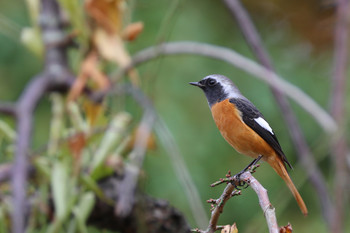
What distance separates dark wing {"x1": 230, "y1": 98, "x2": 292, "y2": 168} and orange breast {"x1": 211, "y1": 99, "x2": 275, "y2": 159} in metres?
0.01

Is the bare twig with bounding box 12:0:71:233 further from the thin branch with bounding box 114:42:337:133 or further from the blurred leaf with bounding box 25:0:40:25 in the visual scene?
the thin branch with bounding box 114:42:337:133

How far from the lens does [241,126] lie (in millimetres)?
1199

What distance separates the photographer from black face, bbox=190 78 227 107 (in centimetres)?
110

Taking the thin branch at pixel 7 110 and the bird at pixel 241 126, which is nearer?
the bird at pixel 241 126

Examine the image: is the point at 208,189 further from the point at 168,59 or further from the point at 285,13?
the point at 285,13

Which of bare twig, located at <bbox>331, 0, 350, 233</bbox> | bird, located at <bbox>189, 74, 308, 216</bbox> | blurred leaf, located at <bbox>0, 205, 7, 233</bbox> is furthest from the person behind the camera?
blurred leaf, located at <bbox>0, 205, 7, 233</bbox>

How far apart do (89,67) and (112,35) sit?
163 millimetres

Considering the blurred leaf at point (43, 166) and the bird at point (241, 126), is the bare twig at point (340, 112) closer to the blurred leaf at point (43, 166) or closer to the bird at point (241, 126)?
the bird at point (241, 126)

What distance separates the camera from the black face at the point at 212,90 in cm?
110

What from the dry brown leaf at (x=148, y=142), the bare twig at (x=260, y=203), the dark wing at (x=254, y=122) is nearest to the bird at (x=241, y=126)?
the dark wing at (x=254, y=122)

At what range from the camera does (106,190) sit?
1.84 metres

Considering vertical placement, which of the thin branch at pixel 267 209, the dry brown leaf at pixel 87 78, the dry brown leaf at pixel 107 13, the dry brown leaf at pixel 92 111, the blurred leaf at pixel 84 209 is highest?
the dry brown leaf at pixel 107 13

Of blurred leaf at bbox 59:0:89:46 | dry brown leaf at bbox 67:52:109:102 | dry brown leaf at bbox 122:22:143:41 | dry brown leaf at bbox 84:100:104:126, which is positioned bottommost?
dry brown leaf at bbox 84:100:104:126

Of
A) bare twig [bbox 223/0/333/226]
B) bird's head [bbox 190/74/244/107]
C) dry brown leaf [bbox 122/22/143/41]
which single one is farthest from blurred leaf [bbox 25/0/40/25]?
bird's head [bbox 190/74/244/107]
